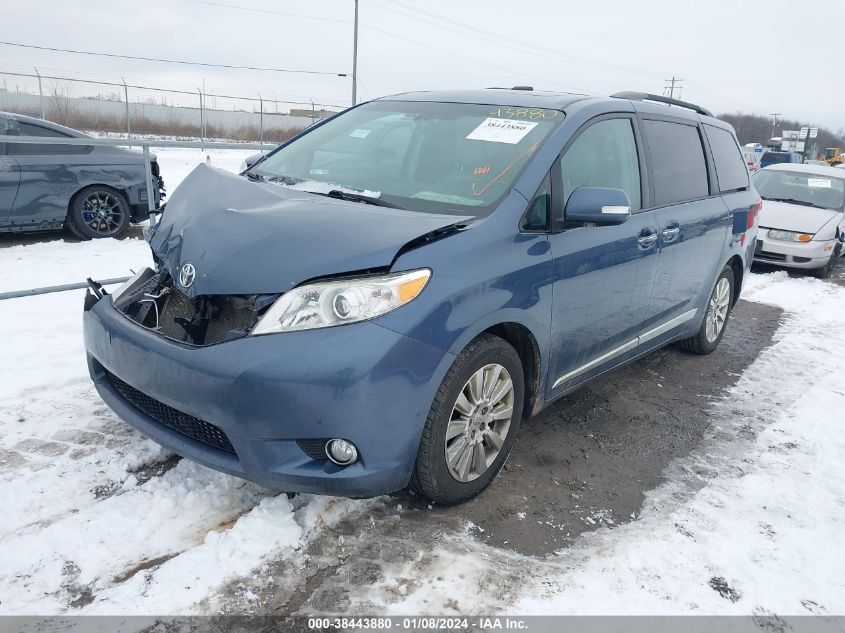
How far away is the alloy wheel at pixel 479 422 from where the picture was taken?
9.23ft

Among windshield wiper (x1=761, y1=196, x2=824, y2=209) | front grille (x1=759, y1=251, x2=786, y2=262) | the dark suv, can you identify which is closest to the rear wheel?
the dark suv

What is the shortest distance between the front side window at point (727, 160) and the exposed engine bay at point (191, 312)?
3971 mm

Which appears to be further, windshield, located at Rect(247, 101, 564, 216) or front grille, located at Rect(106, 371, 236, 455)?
windshield, located at Rect(247, 101, 564, 216)

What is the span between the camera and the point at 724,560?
8.97 feet

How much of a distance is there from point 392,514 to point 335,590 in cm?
54

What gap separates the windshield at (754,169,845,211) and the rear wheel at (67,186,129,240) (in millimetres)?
9516

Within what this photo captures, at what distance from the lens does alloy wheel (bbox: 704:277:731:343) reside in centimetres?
532

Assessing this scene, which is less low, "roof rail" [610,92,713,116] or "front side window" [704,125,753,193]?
"roof rail" [610,92,713,116]

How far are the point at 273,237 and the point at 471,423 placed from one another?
3.81 feet

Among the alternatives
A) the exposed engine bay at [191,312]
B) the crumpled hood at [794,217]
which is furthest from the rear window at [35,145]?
the crumpled hood at [794,217]

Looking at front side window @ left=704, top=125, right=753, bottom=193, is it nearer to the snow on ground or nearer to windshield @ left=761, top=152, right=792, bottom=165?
the snow on ground

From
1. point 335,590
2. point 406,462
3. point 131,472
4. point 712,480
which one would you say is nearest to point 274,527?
point 335,590

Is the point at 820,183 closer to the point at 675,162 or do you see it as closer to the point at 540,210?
the point at 675,162

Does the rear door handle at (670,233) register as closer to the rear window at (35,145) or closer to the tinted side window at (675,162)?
the tinted side window at (675,162)
